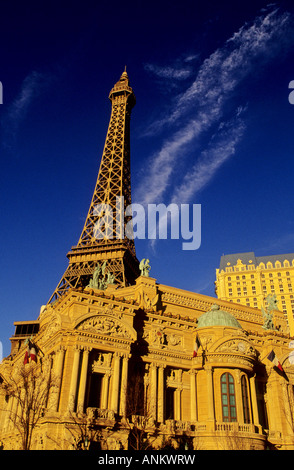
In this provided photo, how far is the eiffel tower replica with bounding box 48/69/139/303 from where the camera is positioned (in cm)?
7775

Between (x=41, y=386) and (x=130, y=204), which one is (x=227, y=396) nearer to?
(x=41, y=386)

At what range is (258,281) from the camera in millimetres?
151625

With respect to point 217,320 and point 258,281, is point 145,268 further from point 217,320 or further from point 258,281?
point 258,281

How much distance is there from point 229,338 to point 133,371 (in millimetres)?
10044

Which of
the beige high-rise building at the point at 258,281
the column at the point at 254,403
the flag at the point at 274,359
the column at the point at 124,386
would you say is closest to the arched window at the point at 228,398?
the column at the point at 254,403

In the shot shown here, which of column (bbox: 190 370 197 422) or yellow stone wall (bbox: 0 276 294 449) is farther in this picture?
column (bbox: 190 370 197 422)

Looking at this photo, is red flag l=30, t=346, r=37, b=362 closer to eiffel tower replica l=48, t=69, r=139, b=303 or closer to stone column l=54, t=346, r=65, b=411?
stone column l=54, t=346, r=65, b=411

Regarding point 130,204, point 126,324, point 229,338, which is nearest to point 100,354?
point 126,324

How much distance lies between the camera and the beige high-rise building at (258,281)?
148000mm

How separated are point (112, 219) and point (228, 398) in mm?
59594

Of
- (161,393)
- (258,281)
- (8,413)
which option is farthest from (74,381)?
(258,281)

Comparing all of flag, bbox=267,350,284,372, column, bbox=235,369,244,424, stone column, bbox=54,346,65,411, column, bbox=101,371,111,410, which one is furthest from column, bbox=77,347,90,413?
flag, bbox=267,350,284,372

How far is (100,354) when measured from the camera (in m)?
38.0

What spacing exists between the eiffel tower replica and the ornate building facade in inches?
749
